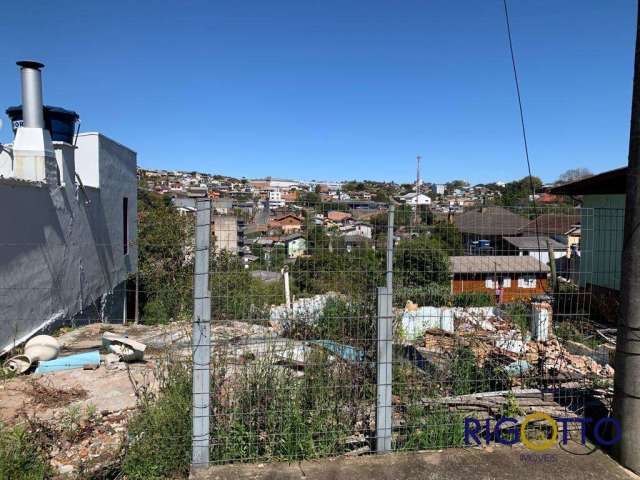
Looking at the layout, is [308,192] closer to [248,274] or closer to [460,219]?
[248,274]

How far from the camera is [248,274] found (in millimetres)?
3689

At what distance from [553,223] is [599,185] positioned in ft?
32.6

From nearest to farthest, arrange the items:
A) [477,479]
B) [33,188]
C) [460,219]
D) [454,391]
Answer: [477,479] → [460,219] → [454,391] → [33,188]

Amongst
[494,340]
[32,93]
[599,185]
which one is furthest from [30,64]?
[599,185]

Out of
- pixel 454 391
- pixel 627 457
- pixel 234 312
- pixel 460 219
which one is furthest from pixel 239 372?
→ pixel 627 457

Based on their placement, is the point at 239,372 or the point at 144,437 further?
the point at 239,372

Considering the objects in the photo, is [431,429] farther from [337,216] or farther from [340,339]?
[337,216]

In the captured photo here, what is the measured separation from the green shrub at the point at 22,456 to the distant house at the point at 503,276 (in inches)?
138

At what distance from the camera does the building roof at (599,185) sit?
11656 millimetres

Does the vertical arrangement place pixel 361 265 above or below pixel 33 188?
below

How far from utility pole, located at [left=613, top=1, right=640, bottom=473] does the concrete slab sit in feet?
0.87

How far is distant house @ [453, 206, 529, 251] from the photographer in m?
3.93

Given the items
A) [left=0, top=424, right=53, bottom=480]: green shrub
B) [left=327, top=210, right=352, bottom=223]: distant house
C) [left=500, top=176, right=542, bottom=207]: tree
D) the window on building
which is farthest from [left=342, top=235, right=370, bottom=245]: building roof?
the window on building

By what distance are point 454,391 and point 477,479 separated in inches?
35.3
